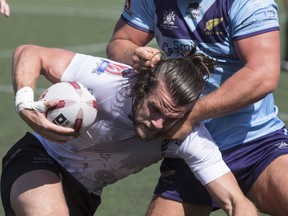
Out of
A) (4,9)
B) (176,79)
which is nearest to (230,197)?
(176,79)

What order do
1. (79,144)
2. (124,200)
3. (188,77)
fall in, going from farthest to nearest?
(124,200), (79,144), (188,77)

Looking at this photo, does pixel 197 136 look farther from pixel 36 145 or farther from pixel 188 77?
pixel 36 145

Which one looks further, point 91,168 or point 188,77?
point 91,168

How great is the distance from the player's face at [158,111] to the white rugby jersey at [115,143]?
0.22 m

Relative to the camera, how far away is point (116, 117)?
5977 mm

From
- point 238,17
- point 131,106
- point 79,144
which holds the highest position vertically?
point 238,17

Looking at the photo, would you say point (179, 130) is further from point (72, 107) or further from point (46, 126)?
point (46, 126)

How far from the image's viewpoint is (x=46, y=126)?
5.54m

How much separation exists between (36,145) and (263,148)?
1.45m

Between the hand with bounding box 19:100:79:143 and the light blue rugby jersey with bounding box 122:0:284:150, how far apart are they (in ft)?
3.41

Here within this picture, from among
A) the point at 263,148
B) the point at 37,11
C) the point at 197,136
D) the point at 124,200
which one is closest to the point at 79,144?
Answer: the point at 197,136

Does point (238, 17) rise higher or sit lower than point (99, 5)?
higher

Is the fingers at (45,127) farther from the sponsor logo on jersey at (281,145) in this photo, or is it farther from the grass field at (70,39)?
the grass field at (70,39)

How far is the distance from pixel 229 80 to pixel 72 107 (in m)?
0.95
